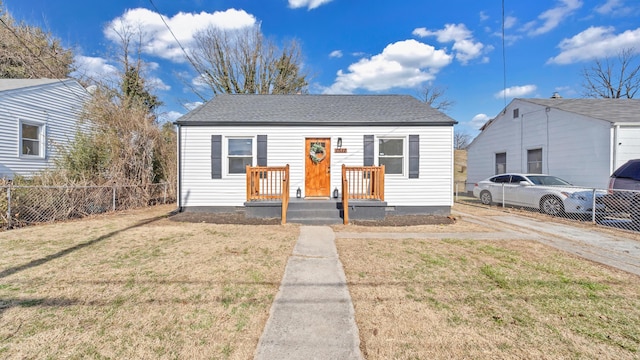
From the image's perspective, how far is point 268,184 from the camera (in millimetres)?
7918

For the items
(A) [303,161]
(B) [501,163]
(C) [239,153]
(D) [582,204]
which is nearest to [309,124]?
(A) [303,161]

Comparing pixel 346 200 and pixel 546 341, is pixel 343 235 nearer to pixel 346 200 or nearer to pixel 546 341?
pixel 346 200

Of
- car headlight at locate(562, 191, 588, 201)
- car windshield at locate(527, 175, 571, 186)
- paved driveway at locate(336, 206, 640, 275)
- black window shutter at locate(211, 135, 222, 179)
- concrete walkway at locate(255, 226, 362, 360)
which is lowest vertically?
concrete walkway at locate(255, 226, 362, 360)

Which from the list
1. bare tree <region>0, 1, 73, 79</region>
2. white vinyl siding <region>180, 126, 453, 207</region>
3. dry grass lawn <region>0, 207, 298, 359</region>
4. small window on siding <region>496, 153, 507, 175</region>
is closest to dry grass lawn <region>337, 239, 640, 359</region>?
dry grass lawn <region>0, 207, 298, 359</region>

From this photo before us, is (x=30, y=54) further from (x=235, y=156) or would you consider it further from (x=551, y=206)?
(x=551, y=206)

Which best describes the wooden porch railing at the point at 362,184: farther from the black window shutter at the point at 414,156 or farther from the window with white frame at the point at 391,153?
the black window shutter at the point at 414,156

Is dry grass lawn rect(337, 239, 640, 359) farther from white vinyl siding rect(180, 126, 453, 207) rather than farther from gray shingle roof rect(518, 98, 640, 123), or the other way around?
gray shingle roof rect(518, 98, 640, 123)

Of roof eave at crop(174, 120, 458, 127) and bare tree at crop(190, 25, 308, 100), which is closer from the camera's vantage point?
roof eave at crop(174, 120, 458, 127)

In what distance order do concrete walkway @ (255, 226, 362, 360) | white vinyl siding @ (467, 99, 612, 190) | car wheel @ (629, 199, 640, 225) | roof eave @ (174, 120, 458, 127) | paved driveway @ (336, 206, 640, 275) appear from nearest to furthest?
concrete walkway @ (255, 226, 362, 360) < paved driveway @ (336, 206, 640, 275) < car wheel @ (629, 199, 640, 225) < roof eave @ (174, 120, 458, 127) < white vinyl siding @ (467, 99, 612, 190)

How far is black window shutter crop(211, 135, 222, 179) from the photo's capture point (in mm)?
7941

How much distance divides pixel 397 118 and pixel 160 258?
7.27 metres

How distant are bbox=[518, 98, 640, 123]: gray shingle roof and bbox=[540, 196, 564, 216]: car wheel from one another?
3.84 meters

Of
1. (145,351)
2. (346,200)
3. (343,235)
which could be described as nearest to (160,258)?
(145,351)

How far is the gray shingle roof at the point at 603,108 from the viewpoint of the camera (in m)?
9.10
